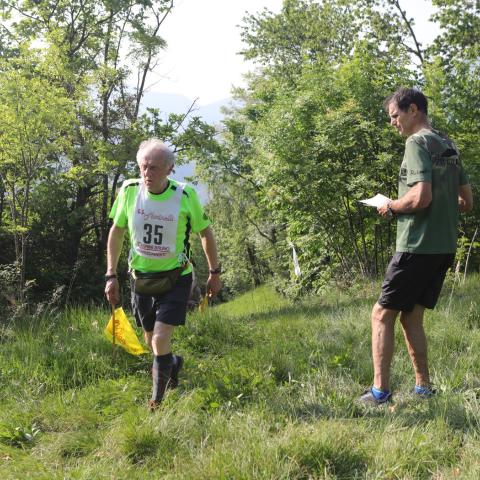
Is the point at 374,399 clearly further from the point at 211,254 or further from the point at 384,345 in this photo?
the point at 211,254

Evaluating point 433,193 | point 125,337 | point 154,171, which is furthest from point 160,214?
point 433,193

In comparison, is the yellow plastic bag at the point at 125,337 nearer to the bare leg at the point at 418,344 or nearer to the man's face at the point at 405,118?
the bare leg at the point at 418,344

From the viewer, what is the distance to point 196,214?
3736mm

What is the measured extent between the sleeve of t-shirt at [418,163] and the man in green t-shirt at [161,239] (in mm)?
1508

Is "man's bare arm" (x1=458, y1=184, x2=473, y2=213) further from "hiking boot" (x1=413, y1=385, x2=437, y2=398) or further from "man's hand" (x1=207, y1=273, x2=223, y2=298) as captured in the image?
"man's hand" (x1=207, y1=273, x2=223, y2=298)

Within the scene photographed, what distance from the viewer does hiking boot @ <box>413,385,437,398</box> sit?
3335 mm

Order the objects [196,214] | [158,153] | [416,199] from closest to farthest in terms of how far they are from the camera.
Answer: [416,199] → [158,153] → [196,214]

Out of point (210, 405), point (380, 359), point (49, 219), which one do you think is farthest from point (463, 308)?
point (49, 219)

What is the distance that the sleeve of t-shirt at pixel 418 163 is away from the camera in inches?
121

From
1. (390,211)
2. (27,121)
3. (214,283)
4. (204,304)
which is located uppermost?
(27,121)

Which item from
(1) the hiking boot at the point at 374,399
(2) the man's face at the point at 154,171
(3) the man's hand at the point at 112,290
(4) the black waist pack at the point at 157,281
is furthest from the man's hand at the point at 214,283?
(1) the hiking boot at the point at 374,399

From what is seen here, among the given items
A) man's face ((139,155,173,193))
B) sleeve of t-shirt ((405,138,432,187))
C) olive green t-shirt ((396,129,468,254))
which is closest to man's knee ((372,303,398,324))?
olive green t-shirt ((396,129,468,254))

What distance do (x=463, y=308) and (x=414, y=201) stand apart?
8.54ft

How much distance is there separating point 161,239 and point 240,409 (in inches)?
51.2
